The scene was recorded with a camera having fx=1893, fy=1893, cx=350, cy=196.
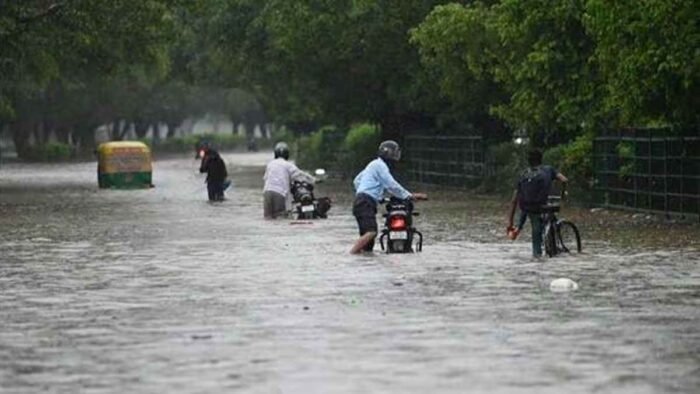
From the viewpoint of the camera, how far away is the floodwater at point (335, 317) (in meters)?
12.9

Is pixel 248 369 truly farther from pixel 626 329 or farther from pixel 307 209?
pixel 307 209

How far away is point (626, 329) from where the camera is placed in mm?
15891

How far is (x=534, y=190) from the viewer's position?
25.1 metres

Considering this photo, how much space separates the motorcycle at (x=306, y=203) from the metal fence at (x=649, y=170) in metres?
6.52

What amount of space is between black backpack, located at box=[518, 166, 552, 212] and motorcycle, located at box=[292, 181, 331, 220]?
12367mm

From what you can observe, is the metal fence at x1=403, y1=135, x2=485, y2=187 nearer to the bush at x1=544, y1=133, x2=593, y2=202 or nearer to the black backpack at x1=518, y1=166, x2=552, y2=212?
the bush at x1=544, y1=133, x2=593, y2=202

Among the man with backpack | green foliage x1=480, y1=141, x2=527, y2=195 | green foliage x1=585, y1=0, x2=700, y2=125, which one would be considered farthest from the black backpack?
green foliage x1=480, y1=141, x2=527, y2=195

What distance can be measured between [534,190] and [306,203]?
41.3ft

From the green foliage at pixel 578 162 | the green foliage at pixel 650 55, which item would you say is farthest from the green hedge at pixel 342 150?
the green foliage at pixel 650 55

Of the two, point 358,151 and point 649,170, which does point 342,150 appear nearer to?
point 358,151

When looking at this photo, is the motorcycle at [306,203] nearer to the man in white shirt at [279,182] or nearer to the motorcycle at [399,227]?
the man in white shirt at [279,182]

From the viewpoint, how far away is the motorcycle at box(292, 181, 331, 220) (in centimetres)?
3716

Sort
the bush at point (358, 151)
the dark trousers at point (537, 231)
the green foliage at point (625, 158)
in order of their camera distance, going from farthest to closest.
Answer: the bush at point (358, 151), the green foliage at point (625, 158), the dark trousers at point (537, 231)

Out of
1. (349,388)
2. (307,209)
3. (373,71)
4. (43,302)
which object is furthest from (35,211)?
(349,388)
